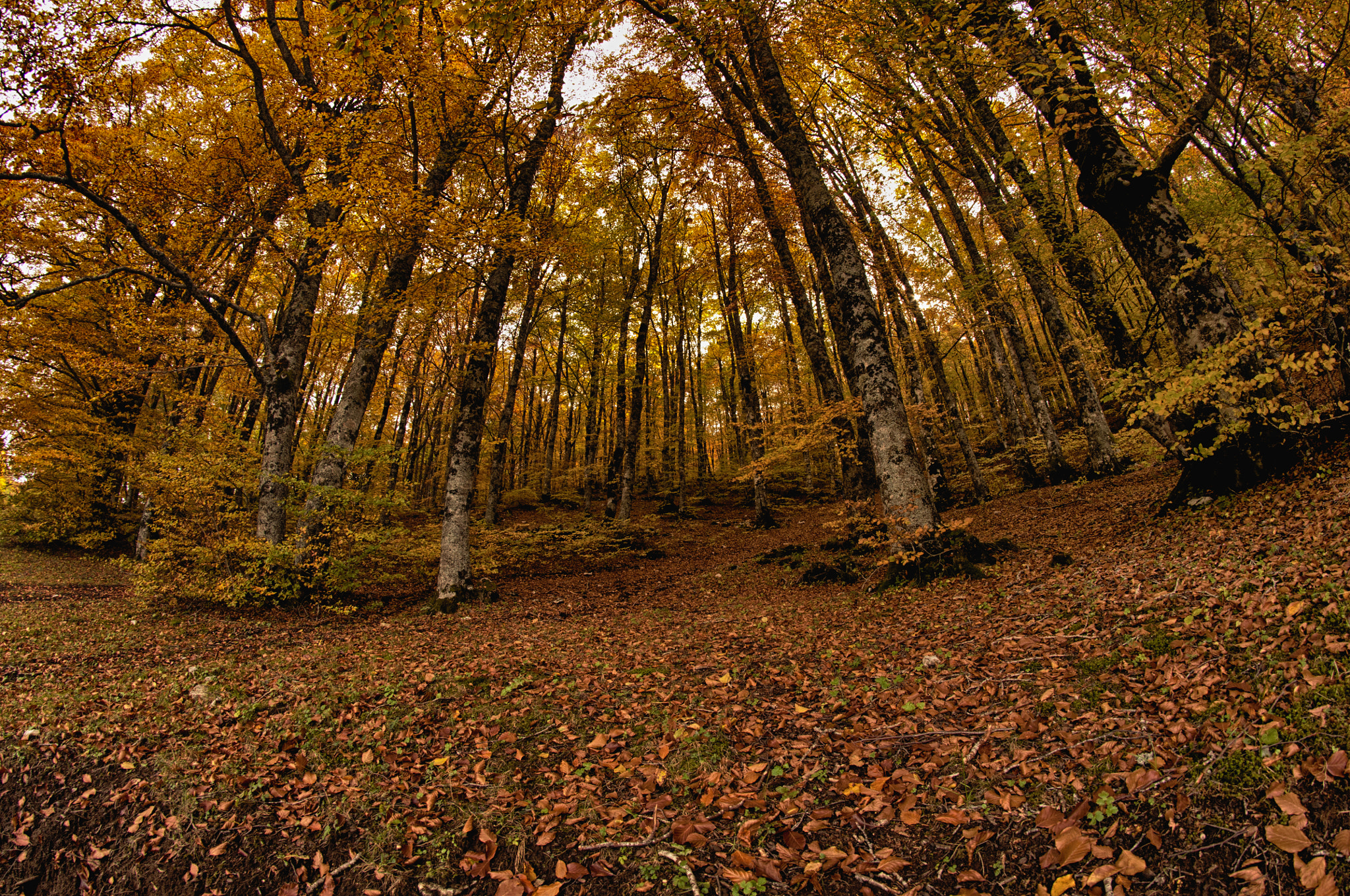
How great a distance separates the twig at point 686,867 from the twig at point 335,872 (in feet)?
5.74

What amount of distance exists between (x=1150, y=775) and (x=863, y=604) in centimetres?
413

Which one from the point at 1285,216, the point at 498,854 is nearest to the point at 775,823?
the point at 498,854

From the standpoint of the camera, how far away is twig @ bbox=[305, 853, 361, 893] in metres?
2.86

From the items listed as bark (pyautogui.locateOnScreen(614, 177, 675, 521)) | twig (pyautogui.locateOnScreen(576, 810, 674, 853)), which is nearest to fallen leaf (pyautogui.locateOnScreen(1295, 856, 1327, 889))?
twig (pyautogui.locateOnScreen(576, 810, 674, 853))

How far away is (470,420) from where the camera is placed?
9289 mm

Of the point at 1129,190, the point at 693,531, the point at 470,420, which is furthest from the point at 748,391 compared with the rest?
the point at 1129,190

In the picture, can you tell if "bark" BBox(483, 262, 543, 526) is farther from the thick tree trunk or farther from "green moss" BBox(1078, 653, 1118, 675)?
"green moss" BBox(1078, 653, 1118, 675)

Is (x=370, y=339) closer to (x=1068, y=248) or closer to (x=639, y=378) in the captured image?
(x=639, y=378)

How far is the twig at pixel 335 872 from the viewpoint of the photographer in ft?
9.39

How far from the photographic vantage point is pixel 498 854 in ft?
9.34

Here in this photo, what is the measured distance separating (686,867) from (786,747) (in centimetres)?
102

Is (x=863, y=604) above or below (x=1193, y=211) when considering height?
below

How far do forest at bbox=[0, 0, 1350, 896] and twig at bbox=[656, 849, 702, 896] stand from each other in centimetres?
2

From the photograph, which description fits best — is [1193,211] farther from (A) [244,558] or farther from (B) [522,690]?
(A) [244,558]
